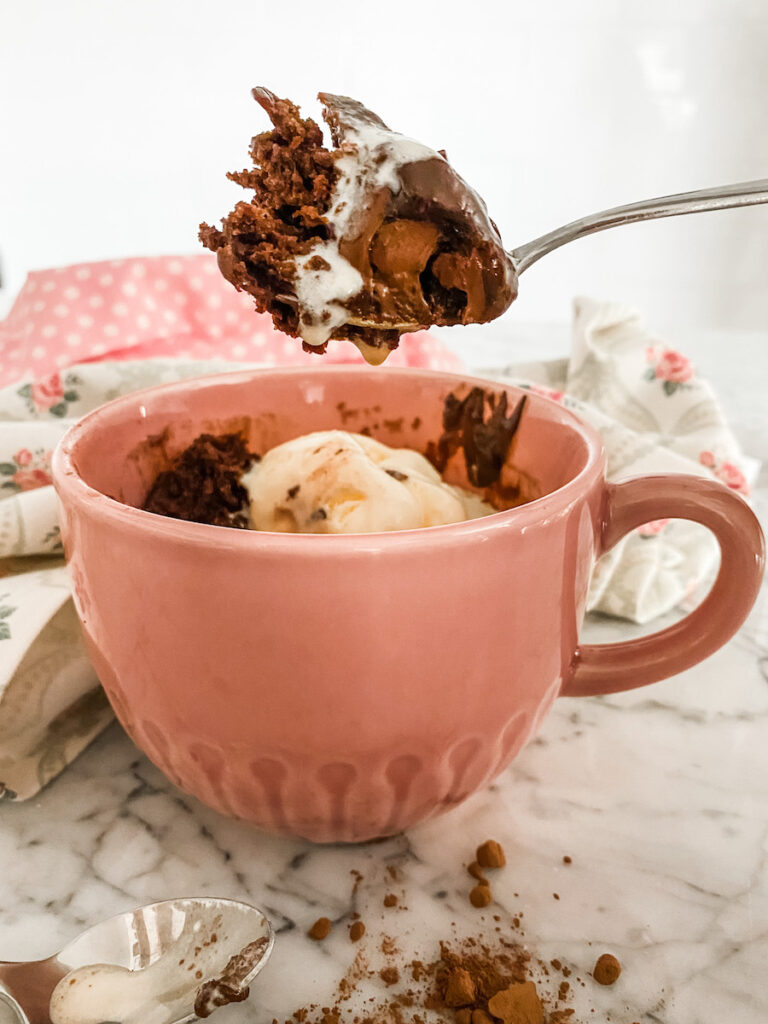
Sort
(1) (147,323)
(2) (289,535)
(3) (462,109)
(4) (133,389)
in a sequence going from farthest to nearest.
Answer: (3) (462,109), (1) (147,323), (4) (133,389), (2) (289,535)

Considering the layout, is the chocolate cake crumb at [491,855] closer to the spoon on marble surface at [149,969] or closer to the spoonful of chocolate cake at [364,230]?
the spoon on marble surface at [149,969]

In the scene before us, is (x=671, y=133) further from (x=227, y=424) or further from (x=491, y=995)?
(x=491, y=995)

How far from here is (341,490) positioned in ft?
1.60

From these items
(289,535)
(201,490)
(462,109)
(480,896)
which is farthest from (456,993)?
(462,109)

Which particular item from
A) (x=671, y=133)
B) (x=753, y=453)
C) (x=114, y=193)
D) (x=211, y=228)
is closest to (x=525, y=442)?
(x=211, y=228)

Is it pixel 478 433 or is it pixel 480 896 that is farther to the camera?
pixel 478 433

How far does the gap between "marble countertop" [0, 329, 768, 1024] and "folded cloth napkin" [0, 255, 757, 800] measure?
5 cm

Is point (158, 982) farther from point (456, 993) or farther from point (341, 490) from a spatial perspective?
point (341, 490)

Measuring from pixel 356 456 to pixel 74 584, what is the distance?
18 centimetres

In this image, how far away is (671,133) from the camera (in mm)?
2113

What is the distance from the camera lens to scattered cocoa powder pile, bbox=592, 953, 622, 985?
361 mm

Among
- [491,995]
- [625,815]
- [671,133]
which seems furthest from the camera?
[671,133]

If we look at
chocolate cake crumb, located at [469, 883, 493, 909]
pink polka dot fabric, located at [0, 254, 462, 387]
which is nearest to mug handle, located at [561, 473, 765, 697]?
chocolate cake crumb, located at [469, 883, 493, 909]

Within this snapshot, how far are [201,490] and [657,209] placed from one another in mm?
295
